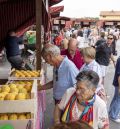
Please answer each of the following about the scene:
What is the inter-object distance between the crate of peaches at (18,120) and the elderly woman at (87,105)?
386mm

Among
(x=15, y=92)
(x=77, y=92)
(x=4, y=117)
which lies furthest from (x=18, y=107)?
(x=77, y=92)

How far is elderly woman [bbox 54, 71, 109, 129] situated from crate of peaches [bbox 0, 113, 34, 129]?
39 cm

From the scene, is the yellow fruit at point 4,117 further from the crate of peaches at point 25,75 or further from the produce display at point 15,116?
the crate of peaches at point 25,75

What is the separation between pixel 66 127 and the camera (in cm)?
192

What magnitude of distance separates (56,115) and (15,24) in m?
Result: 8.00

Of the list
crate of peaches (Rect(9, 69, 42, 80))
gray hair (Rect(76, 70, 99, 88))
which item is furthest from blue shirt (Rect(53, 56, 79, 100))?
gray hair (Rect(76, 70, 99, 88))

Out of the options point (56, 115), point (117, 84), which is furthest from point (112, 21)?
point (56, 115)

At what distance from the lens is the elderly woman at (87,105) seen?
3.11 meters

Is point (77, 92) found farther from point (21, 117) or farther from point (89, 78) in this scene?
point (21, 117)

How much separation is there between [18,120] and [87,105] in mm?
659

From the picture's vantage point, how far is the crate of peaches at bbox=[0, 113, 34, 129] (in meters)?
3.31

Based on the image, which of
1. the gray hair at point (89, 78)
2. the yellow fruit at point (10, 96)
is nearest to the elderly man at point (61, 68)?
the yellow fruit at point (10, 96)

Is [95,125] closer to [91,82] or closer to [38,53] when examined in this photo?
[91,82]

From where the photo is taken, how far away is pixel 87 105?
312 cm
